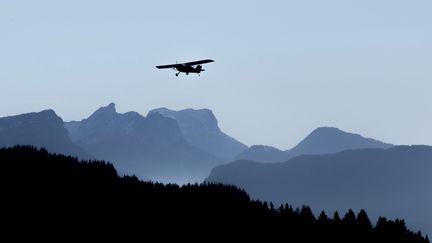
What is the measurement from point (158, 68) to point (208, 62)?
1050cm

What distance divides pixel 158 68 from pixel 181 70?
4.69 m

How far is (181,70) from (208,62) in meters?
5.94

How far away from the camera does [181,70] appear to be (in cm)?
12562

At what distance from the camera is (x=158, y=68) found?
128 metres

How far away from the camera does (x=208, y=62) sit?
122m
